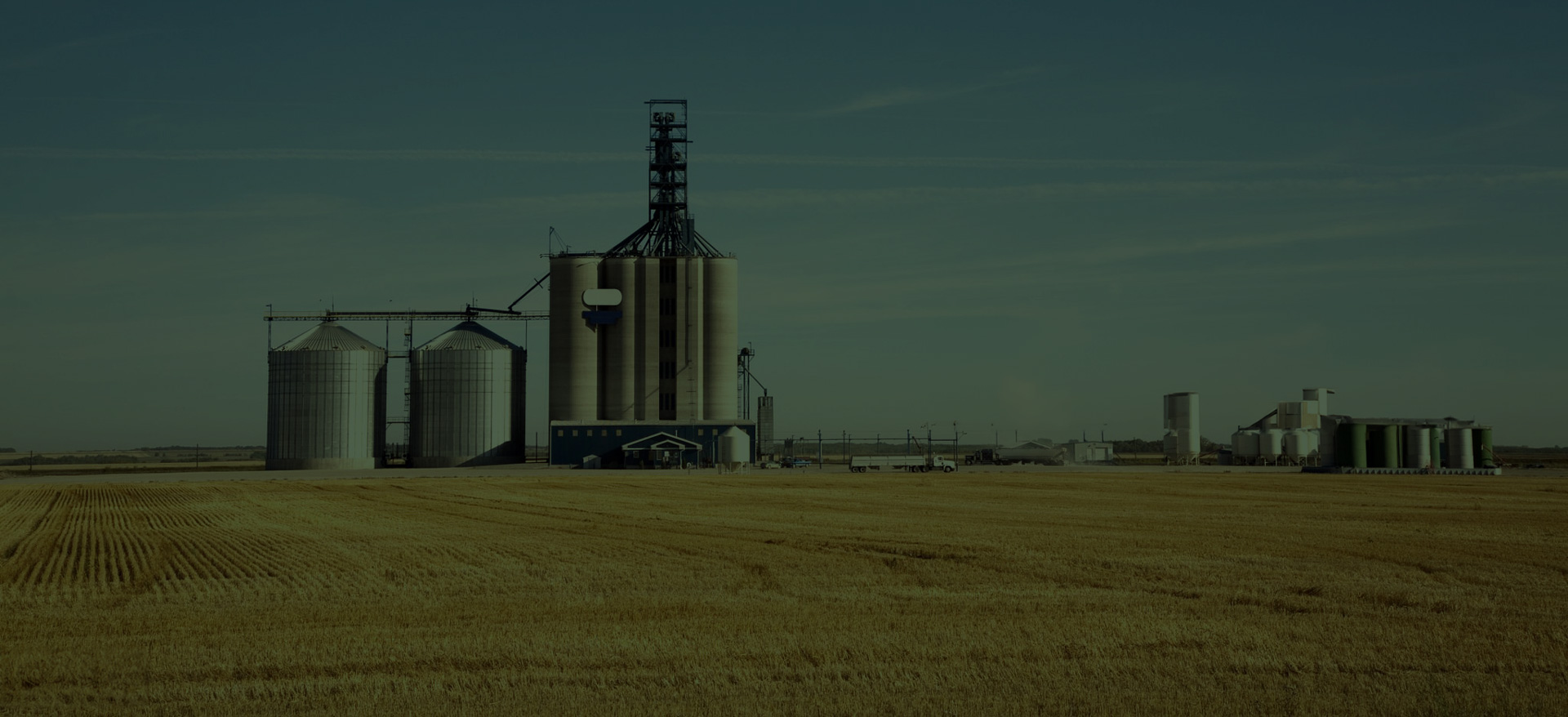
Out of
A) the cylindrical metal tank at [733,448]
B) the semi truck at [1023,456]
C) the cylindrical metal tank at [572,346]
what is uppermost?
the cylindrical metal tank at [572,346]

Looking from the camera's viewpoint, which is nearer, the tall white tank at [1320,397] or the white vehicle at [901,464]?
the white vehicle at [901,464]

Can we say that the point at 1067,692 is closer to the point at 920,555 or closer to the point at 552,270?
the point at 920,555

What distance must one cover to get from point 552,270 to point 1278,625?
298 ft

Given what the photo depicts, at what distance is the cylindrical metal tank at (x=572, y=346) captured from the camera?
4008 inches

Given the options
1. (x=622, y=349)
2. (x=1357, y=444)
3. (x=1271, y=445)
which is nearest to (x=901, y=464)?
(x=622, y=349)

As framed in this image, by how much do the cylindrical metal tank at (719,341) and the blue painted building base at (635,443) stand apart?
8.29 ft

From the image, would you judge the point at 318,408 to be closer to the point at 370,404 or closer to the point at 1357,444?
the point at 370,404

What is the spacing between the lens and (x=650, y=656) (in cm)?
1664

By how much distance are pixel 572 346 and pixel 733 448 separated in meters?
15.4

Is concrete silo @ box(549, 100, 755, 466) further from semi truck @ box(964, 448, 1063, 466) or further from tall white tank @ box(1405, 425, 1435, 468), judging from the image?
tall white tank @ box(1405, 425, 1435, 468)

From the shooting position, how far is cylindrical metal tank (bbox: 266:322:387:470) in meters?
99.7

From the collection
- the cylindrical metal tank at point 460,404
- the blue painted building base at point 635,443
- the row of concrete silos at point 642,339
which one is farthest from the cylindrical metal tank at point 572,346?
the cylindrical metal tank at point 460,404

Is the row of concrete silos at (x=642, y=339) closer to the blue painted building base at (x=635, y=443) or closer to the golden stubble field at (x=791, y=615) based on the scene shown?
the blue painted building base at (x=635, y=443)

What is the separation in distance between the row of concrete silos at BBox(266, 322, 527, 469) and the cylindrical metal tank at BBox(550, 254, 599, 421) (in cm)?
408
